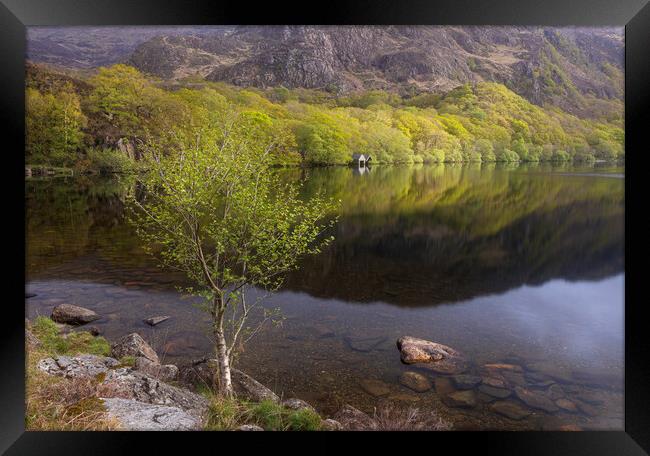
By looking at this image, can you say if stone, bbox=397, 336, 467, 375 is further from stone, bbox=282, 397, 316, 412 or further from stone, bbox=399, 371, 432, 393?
stone, bbox=282, 397, 316, 412

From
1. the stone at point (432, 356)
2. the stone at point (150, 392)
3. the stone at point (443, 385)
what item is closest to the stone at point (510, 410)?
the stone at point (443, 385)

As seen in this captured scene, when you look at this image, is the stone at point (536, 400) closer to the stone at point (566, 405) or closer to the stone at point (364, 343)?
the stone at point (566, 405)

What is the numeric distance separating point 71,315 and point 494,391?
6.81 metres

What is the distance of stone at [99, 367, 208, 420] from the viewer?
638 cm

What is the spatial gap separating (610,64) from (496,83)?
2069 mm

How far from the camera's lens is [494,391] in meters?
7.50

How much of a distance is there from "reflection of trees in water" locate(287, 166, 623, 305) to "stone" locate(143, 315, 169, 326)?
2.20 meters

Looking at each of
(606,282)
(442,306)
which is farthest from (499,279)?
(606,282)

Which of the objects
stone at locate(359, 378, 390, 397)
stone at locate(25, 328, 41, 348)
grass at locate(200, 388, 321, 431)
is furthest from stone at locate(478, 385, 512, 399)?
stone at locate(25, 328, 41, 348)

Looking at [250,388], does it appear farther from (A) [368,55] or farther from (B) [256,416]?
(A) [368,55]

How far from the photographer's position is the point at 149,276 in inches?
363
